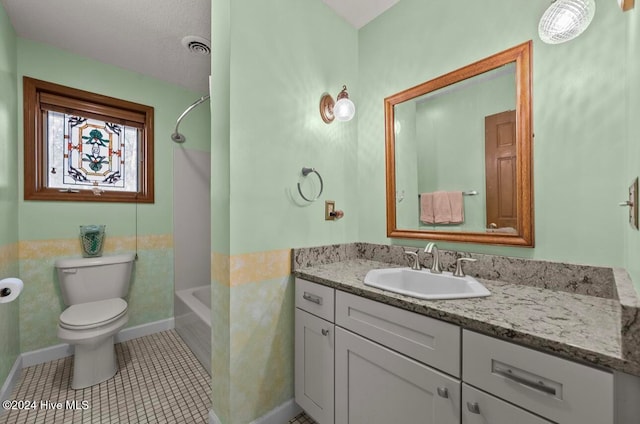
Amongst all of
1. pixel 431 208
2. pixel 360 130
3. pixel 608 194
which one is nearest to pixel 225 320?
pixel 431 208

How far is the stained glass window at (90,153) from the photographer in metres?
2.07

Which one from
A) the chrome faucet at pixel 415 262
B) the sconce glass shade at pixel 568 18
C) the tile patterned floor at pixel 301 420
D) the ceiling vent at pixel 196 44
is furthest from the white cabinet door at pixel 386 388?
the ceiling vent at pixel 196 44

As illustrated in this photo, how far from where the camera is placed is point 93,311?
1824 millimetres

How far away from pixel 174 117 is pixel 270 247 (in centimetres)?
205

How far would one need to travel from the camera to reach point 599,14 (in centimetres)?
99

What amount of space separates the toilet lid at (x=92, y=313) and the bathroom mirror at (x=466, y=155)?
6.58ft

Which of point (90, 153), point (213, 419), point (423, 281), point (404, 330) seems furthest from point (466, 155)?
point (90, 153)

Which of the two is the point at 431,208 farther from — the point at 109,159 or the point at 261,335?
the point at 109,159

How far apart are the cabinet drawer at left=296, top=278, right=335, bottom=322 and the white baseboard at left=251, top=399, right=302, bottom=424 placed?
57cm

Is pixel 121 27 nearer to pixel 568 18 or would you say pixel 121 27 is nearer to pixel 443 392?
pixel 568 18

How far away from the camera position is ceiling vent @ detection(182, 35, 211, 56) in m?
1.90

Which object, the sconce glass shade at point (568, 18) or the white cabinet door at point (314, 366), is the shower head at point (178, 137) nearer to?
the white cabinet door at point (314, 366)

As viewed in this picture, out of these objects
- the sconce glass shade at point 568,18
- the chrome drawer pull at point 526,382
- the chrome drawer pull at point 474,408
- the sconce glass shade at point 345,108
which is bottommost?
the chrome drawer pull at point 474,408

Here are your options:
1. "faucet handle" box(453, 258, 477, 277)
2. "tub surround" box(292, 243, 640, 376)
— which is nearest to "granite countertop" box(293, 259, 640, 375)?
"tub surround" box(292, 243, 640, 376)
